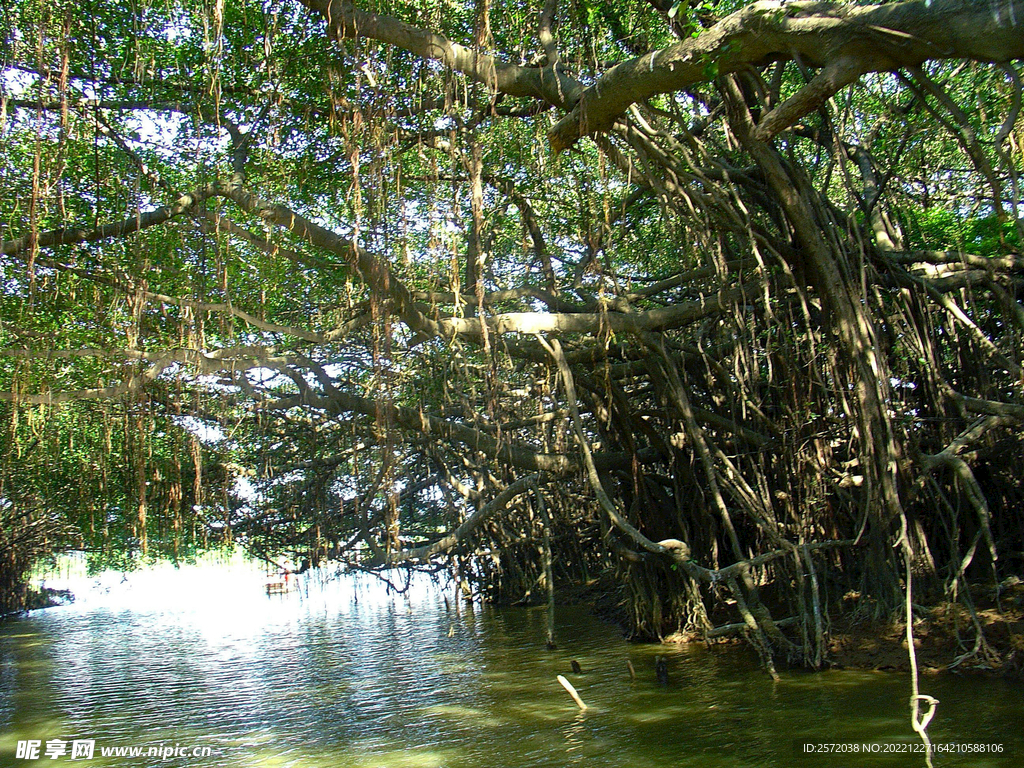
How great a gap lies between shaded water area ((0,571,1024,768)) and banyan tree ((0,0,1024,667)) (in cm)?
43

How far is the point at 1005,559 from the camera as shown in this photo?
531 centimetres

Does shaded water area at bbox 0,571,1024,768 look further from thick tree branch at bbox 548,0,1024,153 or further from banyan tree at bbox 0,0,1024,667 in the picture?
thick tree branch at bbox 548,0,1024,153

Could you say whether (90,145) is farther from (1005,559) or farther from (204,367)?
(1005,559)

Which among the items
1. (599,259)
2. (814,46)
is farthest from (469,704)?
(814,46)

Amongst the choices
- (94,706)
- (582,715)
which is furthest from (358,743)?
(94,706)

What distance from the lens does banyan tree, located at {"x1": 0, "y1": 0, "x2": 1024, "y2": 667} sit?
414cm

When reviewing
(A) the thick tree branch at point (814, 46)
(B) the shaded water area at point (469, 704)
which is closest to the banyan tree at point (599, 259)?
(A) the thick tree branch at point (814, 46)

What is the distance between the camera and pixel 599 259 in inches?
222

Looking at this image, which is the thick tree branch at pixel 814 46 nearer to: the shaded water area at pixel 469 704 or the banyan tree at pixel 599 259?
the banyan tree at pixel 599 259

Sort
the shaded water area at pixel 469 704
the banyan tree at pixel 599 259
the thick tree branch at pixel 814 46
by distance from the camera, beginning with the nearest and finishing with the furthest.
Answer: the thick tree branch at pixel 814 46, the shaded water area at pixel 469 704, the banyan tree at pixel 599 259

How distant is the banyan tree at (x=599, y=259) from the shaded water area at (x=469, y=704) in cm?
43

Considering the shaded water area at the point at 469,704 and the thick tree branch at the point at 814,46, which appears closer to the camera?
the thick tree branch at the point at 814,46

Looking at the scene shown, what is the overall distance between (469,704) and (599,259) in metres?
3.14

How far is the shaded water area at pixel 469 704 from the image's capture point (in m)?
3.79
